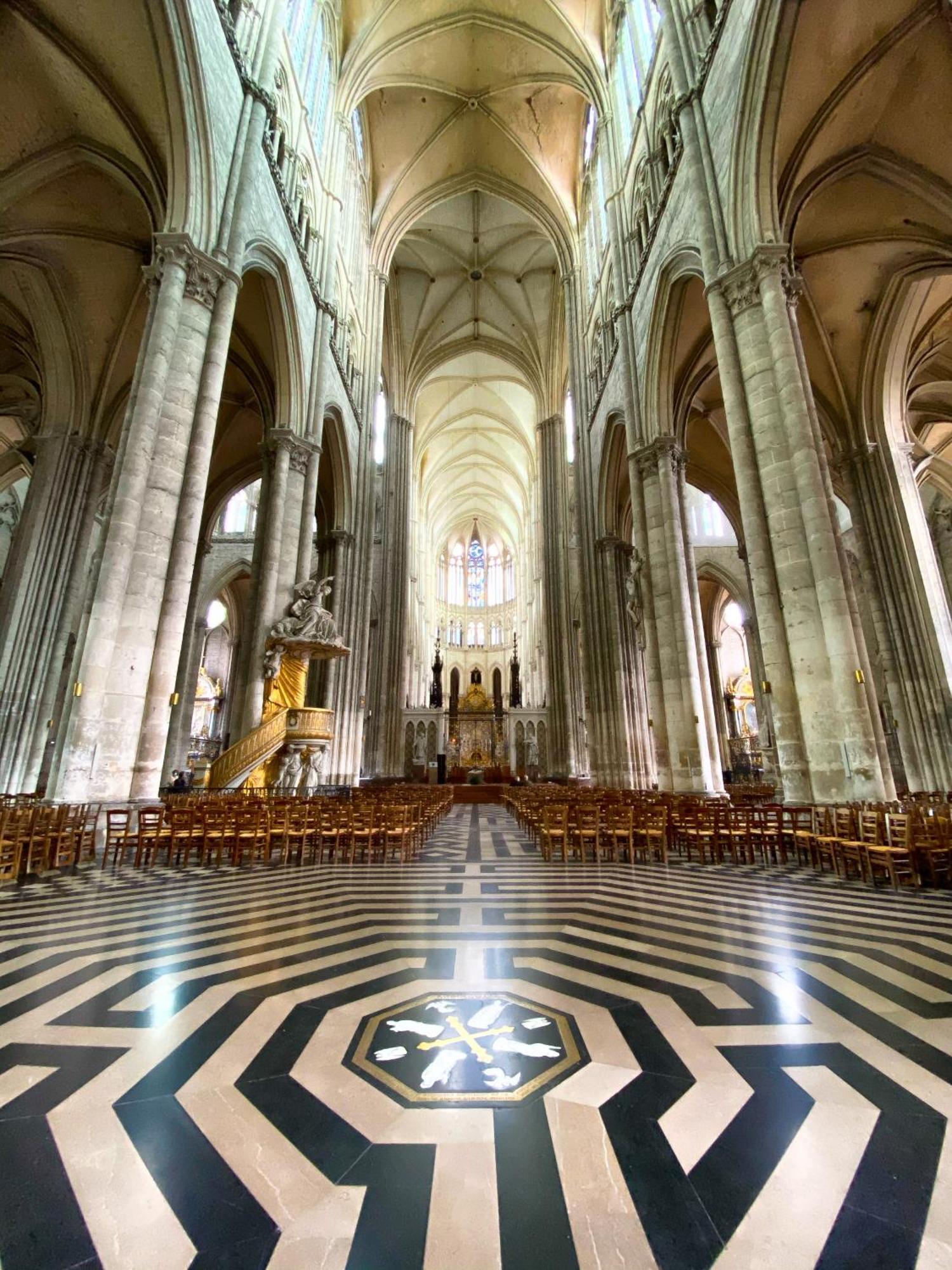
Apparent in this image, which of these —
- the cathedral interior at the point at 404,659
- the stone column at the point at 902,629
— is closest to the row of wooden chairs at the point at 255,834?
A: the cathedral interior at the point at 404,659

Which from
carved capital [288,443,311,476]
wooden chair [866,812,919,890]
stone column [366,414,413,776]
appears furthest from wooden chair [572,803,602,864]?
stone column [366,414,413,776]

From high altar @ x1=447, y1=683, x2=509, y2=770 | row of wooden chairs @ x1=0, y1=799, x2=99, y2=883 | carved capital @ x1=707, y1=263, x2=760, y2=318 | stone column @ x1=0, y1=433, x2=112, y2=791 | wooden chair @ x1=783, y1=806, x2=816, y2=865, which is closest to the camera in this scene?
row of wooden chairs @ x1=0, y1=799, x2=99, y2=883

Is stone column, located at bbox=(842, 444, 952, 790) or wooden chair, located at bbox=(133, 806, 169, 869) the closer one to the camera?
wooden chair, located at bbox=(133, 806, 169, 869)

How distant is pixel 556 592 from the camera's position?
2780 cm

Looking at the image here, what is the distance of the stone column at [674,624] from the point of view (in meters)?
11.9

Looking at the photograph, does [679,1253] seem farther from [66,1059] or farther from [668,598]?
[668,598]

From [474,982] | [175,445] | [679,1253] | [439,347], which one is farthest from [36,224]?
[439,347]

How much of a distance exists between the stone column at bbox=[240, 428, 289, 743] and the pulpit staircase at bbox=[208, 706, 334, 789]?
639 mm

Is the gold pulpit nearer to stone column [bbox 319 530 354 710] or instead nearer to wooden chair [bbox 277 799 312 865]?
stone column [bbox 319 530 354 710]

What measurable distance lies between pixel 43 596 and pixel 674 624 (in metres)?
15.7

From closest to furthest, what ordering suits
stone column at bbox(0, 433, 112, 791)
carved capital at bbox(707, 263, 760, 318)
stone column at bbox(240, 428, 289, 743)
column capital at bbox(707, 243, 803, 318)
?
1. column capital at bbox(707, 243, 803, 318)
2. carved capital at bbox(707, 263, 760, 318)
3. stone column at bbox(240, 428, 289, 743)
4. stone column at bbox(0, 433, 112, 791)

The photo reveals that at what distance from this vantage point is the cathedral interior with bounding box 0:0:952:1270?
1500 mm

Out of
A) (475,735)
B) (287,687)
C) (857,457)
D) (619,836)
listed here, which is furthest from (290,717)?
(475,735)

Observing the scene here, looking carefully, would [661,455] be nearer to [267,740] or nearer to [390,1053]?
[267,740]
